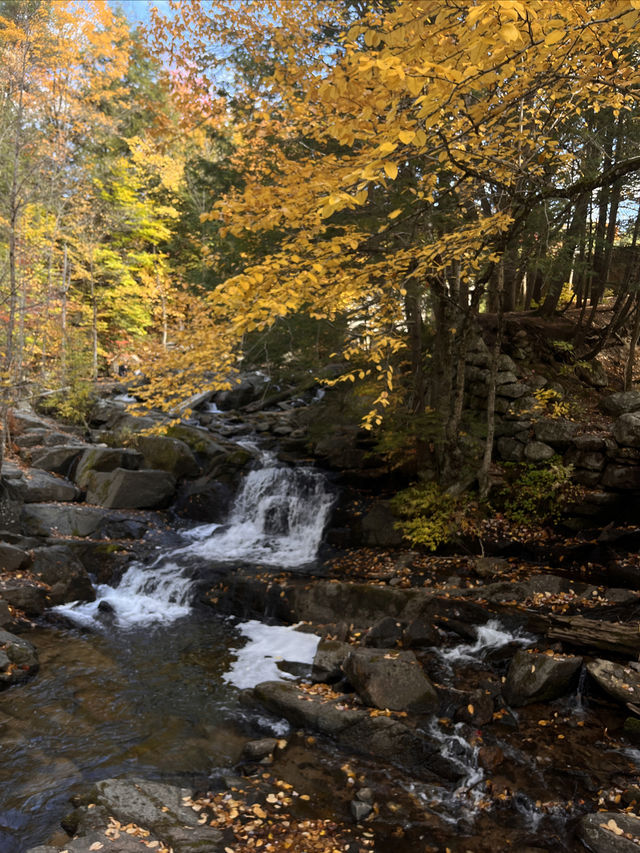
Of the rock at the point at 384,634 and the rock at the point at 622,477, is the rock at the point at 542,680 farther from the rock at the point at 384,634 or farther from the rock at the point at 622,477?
the rock at the point at 622,477

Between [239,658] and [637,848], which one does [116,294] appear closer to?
[239,658]

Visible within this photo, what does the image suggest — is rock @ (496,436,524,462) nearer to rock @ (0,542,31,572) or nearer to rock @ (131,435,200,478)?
rock @ (131,435,200,478)

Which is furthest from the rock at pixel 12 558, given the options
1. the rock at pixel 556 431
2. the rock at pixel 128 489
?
the rock at pixel 556 431

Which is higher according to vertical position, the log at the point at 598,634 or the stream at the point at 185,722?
the log at the point at 598,634

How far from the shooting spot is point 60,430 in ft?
55.4

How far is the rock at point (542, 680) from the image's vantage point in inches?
217

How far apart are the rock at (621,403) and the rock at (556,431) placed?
102 cm

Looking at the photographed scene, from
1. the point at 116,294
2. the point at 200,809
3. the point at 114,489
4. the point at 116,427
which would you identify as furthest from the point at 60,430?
the point at 200,809

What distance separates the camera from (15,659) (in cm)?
670

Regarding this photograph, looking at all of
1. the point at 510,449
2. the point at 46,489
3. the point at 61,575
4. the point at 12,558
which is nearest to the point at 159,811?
the point at 61,575

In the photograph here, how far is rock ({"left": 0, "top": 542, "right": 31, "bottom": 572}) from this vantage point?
898cm

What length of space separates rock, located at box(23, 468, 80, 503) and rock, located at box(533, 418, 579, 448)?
434 inches

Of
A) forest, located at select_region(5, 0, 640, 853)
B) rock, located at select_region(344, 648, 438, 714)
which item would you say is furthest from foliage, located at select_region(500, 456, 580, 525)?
rock, located at select_region(344, 648, 438, 714)

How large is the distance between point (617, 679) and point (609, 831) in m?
1.85
